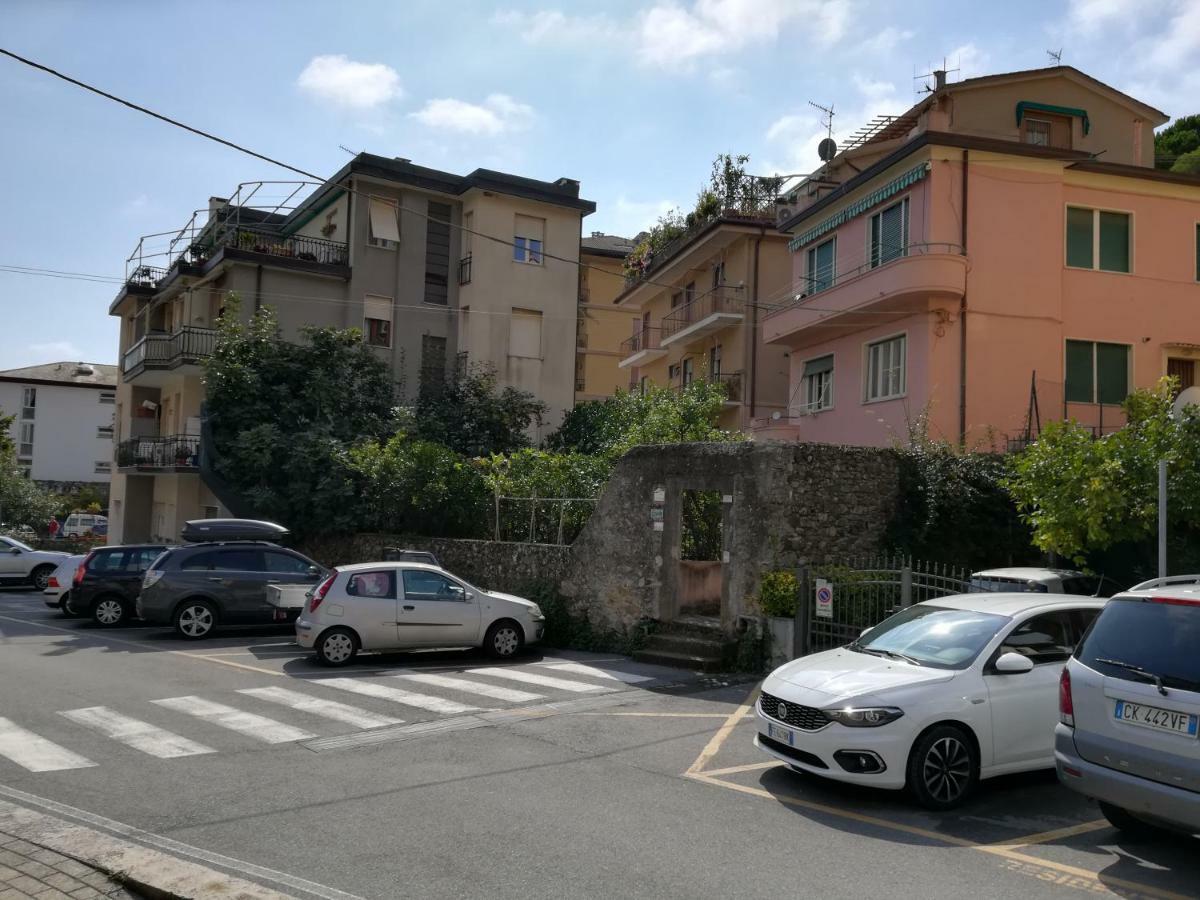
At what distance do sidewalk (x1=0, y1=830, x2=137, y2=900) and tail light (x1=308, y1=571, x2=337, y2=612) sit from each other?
765 cm

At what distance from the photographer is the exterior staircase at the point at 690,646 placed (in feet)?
44.5

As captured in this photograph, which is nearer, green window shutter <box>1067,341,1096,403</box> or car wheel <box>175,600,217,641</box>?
car wheel <box>175,600,217,641</box>

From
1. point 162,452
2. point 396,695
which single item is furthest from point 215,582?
point 162,452

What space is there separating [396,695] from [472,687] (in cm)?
102

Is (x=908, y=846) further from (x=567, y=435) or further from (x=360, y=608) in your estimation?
(x=567, y=435)

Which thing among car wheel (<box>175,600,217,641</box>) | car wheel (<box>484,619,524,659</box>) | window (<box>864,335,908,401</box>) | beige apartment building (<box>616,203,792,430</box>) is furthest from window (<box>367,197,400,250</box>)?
car wheel (<box>484,619,524,659</box>)

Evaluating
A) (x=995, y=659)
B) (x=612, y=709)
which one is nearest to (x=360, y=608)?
(x=612, y=709)

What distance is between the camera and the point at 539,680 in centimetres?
1262

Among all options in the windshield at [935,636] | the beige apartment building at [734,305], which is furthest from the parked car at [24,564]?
the windshield at [935,636]

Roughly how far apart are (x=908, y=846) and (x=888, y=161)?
1781 centimetres

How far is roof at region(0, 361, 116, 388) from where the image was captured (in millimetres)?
67125

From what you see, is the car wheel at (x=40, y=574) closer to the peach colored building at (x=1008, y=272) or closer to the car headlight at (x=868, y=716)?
the peach colored building at (x=1008, y=272)

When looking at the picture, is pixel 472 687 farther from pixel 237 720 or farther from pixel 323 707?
pixel 237 720

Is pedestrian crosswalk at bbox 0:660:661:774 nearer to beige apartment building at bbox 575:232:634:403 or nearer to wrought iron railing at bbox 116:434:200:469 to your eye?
wrought iron railing at bbox 116:434:200:469
